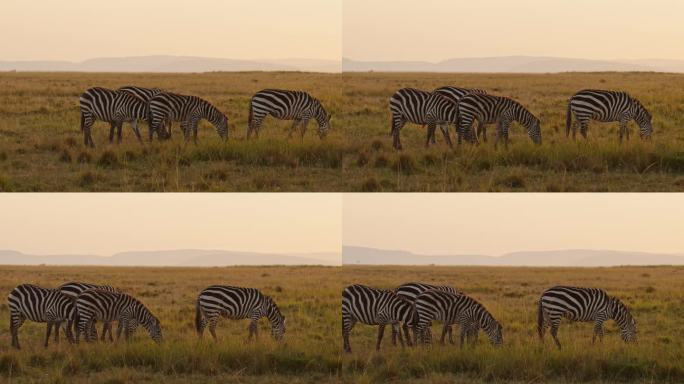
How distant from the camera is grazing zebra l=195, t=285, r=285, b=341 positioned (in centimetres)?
2019

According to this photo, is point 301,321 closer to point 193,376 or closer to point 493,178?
point 493,178

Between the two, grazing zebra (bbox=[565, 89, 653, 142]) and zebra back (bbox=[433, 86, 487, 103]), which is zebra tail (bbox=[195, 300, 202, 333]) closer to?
zebra back (bbox=[433, 86, 487, 103])

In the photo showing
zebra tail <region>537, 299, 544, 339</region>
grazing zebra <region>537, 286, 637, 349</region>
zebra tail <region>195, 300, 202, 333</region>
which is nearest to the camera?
zebra tail <region>537, 299, 544, 339</region>

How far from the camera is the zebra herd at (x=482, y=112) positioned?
20.2 metres

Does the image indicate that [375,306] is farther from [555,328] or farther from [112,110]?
[112,110]

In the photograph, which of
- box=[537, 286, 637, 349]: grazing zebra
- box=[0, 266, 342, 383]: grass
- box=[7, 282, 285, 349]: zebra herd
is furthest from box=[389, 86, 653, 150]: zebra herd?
box=[0, 266, 342, 383]: grass

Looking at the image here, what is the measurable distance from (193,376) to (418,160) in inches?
215

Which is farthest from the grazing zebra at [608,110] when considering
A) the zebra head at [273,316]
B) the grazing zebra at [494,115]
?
the zebra head at [273,316]

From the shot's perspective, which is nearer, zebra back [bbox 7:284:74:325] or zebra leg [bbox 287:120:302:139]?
zebra back [bbox 7:284:74:325]

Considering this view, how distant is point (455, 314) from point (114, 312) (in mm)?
5485

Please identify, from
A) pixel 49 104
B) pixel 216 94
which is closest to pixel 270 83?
pixel 216 94

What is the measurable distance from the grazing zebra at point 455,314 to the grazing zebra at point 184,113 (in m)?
4.87

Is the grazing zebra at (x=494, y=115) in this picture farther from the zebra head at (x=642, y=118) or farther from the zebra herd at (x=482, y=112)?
the zebra head at (x=642, y=118)

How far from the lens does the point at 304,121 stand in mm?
21453
